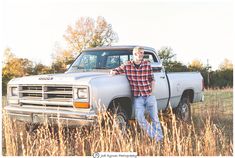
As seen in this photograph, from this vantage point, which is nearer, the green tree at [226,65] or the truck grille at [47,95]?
the truck grille at [47,95]

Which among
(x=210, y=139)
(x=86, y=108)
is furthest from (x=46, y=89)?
(x=210, y=139)

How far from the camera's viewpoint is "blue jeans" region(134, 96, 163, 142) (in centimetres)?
629

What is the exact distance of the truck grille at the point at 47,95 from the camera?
589cm

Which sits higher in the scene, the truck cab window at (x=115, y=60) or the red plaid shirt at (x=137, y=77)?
the truck cab window at (x=115, y=60)

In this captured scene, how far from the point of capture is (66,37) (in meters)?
7.86

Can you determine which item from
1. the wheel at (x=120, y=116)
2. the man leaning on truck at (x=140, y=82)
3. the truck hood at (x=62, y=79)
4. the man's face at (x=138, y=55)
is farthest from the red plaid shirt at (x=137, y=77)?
the truck hood at (x=62, y=79)

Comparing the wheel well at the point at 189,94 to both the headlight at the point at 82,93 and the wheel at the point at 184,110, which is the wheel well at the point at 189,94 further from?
the headlight at the point at 82,93

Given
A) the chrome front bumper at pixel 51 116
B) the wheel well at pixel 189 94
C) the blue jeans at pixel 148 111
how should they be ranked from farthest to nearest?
1. the wheel well at pixel 189 94
2. the blue jeans at pixel 148 111
3. the chrome front bumper at pixel 51 116

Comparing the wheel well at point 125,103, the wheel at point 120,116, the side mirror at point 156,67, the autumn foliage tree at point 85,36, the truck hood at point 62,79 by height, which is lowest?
the wheel at point 120,116

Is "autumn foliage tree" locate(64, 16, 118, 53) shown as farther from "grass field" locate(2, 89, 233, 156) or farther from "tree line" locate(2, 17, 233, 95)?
"grass field" locate(2, 89, 233, 156)

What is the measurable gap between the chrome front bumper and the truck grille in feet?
0.38

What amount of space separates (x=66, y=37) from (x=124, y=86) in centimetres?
226

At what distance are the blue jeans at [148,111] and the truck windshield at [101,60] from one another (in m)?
0.92

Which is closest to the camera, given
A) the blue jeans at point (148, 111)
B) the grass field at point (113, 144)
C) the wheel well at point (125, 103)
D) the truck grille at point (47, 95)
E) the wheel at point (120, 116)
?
the grass field at point (113, 144)
